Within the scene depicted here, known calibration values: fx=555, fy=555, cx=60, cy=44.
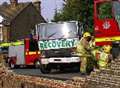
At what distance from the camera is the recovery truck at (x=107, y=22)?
886 inches

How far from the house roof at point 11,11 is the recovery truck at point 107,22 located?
55.3 metres

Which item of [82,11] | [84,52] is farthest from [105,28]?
[82,11]

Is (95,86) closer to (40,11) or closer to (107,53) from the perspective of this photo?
(107,53)

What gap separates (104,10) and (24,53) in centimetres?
2089

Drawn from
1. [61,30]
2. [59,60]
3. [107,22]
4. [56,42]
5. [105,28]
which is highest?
[107,22]

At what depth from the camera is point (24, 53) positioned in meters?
44.0

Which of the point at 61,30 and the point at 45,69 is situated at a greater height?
the point at 61,30

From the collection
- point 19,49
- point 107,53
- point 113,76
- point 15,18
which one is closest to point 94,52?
point 107,53

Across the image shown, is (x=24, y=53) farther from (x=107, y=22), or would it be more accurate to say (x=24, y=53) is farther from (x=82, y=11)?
(x=107, y=22)

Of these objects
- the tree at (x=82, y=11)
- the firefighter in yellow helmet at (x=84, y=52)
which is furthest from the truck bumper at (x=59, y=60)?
the tree at (x=82, y=11)

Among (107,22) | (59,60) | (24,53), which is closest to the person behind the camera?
(107,22)

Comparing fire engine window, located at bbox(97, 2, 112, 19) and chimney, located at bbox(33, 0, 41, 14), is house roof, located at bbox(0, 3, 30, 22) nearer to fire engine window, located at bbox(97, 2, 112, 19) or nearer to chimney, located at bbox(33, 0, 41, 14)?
chimney, located at bbox(33, 0, 41, 14)

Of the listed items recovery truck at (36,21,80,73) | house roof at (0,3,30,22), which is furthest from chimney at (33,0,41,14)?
recovery truck at (36,21,80,73)

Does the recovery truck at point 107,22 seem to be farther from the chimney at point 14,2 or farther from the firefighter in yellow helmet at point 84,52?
the chimney at point 14,2
